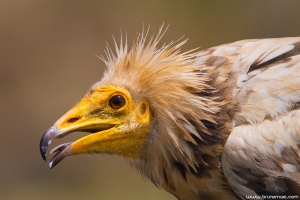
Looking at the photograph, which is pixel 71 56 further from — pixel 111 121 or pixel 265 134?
pixel 265 134

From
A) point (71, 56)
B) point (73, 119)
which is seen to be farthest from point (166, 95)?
point (71, 56)

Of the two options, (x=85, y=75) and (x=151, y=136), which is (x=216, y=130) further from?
(x=85, y=75)

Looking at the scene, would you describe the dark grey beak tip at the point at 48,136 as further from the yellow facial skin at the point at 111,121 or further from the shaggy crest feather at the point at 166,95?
the shaggy crest feather at the point at 166,95

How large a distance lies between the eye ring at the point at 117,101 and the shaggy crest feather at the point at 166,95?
0.33ft

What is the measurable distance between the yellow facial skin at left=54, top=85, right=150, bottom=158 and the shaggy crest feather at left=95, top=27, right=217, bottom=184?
0.06 metres

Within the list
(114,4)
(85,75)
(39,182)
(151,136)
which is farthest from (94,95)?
(114,4)

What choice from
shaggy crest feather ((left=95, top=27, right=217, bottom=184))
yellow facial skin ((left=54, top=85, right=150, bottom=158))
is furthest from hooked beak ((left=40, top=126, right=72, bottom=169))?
shaggy crest feather ((left=95, top=27, right=217, bottom=184))

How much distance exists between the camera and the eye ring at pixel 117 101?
3826mm

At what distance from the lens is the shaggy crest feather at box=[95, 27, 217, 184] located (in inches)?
149

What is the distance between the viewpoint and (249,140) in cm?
354

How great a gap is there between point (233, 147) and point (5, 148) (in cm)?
645

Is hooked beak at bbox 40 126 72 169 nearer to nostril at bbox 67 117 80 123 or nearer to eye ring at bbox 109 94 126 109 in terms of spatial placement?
nostril at bbox 67 117 80 123

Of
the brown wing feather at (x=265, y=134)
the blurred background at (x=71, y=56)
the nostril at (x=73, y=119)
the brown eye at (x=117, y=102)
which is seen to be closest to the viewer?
the brown wing feather at (x=265, y=134)

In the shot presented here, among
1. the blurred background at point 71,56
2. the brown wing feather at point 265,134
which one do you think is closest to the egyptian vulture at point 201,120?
the brown wing feather at point 265,134
